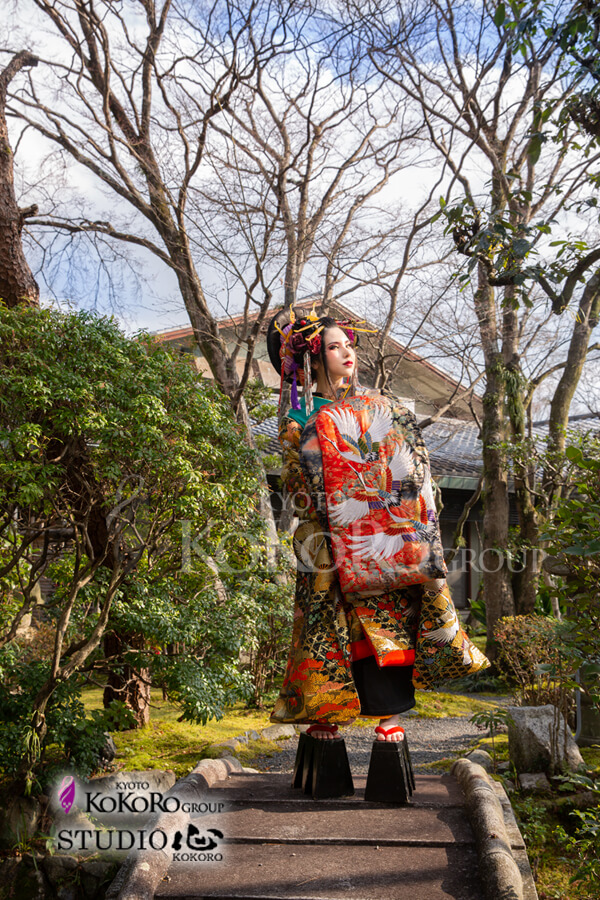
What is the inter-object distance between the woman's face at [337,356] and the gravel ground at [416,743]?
3.37 metres

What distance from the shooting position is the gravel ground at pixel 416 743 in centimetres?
591

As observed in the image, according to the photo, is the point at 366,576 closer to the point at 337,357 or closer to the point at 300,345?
the point at 337,357

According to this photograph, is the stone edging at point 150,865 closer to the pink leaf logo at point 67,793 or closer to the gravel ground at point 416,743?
the pink leaf logo at point 67,793

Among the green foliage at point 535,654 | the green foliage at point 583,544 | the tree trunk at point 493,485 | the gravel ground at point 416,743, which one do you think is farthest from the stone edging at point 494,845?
the tree trunk at point 493,485

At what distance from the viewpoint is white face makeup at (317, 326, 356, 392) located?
402cm

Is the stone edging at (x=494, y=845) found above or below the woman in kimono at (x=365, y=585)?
below

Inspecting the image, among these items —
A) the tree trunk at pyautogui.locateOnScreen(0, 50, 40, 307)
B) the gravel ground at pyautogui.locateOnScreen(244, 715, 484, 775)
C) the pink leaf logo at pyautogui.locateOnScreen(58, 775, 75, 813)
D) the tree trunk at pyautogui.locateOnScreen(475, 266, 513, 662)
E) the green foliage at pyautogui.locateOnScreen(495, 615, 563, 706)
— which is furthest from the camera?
the tree trunk at pyautogui.locateOnScreen(475, 266, 513, 662)

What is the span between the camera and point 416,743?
6.75 metres

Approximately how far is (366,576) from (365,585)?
0.15ft

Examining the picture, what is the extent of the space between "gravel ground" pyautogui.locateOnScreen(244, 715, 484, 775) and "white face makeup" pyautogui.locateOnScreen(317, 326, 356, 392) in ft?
11.0

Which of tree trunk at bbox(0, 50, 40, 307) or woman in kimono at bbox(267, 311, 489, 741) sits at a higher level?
tree trunk at bbox(0, 50, 40, 307)

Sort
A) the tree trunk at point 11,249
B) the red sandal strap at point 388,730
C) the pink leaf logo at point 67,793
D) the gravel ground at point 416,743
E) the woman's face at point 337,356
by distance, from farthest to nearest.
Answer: the gravel ground at point 416,743 → the tree trunk at point 11,249 → the pink leaf logo at point 67,793 → the woman's face at point 337,356 → the red sandal strap at point 388,730

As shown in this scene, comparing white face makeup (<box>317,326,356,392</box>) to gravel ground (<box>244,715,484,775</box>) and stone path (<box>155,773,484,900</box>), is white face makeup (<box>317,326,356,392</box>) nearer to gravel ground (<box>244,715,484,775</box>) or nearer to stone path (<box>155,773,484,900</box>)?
stone path (<box>155,773,484,900</box>)

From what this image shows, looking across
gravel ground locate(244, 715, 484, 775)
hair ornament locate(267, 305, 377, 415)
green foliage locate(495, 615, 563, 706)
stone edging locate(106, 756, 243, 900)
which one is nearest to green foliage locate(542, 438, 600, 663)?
hair ornament locate(267, 305, 377, 415)
